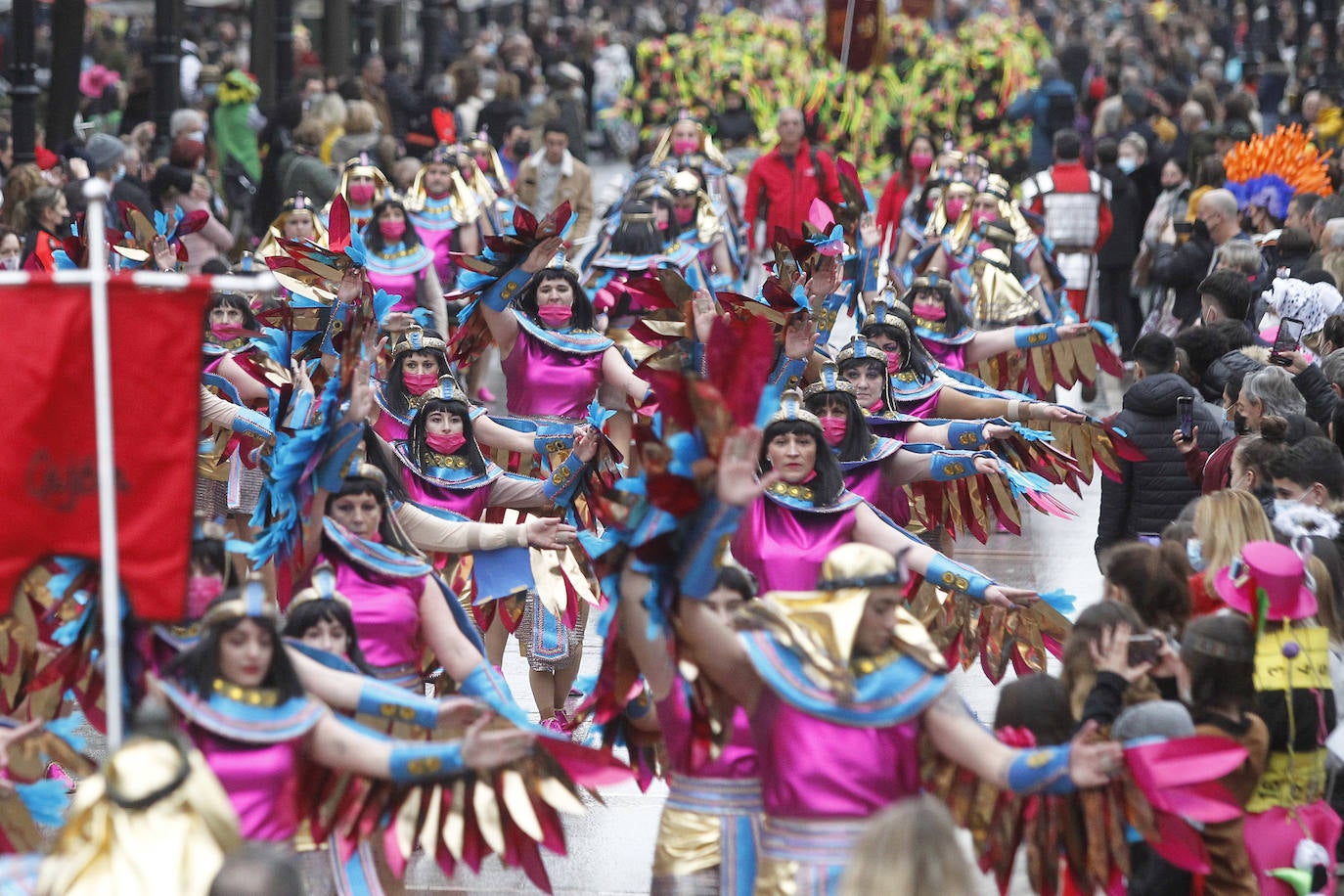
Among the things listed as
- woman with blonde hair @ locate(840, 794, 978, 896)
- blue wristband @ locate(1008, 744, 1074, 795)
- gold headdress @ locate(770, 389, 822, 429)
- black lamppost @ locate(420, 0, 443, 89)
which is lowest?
black lamppost @ locate(420, 0, 443, 89)

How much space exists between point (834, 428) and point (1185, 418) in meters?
1.70

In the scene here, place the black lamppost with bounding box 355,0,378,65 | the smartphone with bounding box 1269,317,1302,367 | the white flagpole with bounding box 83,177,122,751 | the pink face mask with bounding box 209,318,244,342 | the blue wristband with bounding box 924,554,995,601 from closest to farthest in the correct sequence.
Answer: the white flagpole with bounding box 83,177,122,751 → the blue wristband with bounding box 924,554,995,601 → the smartphone with bounding box 1269,317,1302,367 → the pink face mask with bounding box 209,318,244,342 → the black lamppost with bounding box 355,0,378,65

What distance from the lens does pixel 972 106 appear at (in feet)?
84.7

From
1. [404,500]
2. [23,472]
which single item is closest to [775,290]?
[404,500]

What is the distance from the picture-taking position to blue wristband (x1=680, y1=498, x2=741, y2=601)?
5.29 meters

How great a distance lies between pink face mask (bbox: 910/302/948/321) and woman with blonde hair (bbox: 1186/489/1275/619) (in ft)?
14.0

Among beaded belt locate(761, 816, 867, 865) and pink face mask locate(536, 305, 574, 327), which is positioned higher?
beaded belt locate(761, 816, 867, 865)

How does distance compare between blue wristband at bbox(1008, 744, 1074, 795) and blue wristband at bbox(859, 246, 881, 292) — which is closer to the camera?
blue wristband at bbox(1008, 744, 1074, 795)

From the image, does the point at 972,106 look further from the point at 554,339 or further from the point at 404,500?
the point at 404,500

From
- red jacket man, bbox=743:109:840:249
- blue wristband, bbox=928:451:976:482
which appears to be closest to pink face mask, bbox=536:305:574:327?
blue wristband, bbox=928:451:976:482

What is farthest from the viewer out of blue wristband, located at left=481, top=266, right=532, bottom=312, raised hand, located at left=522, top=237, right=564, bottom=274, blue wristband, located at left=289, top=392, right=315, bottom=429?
blue wristband, located at left=481, top=266, right=532, bottom=312

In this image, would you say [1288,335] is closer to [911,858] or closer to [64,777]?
[64,777]

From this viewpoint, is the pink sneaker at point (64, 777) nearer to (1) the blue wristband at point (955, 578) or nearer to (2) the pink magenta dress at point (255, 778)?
(2) the pink magenta dress at point (255, 778)

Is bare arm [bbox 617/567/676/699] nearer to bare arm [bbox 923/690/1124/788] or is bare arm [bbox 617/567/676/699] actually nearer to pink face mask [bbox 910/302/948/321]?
bare arm [bbox 923/690/1124/788]
